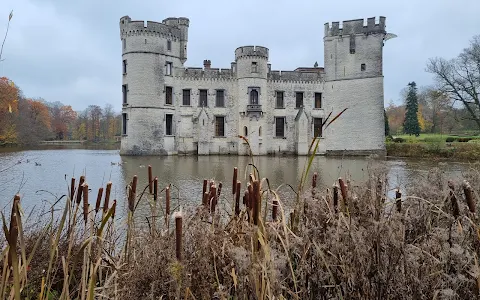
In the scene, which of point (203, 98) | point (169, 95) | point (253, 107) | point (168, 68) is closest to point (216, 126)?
point (203, 98)

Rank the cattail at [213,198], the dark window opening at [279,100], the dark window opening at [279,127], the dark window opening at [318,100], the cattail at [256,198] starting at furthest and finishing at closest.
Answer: the dark window opening at [318,100]
the dark window opening at [279,127]
the dark window opening at [279,100]
the cattail at [213,198]
the cattail at [256,198]

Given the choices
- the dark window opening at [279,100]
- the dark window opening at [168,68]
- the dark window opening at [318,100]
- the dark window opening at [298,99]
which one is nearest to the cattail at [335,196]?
the dark window opening at [168,68]

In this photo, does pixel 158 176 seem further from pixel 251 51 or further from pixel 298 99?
pixel 298 99

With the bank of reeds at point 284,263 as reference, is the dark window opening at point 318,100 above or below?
above

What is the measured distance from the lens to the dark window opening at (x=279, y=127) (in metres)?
31.5

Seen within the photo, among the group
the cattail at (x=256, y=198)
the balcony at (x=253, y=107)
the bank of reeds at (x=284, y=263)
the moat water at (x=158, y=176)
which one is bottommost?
the moat water at (x=158, y=176)

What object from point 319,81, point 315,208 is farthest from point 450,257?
point 319,81

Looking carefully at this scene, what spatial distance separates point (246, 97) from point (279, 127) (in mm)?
3972

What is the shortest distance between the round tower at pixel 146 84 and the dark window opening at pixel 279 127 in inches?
346

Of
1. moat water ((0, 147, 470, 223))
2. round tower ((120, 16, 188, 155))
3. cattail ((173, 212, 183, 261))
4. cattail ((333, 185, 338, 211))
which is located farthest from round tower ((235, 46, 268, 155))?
cattail ((173, 212, 183, 261))

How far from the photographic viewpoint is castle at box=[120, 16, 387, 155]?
92.9ft

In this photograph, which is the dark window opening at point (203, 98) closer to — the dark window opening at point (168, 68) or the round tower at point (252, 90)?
the round tower at point (252, 90)

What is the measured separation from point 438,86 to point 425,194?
31611 mm

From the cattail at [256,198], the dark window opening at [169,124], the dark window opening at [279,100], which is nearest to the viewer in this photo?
the cattail at [256,198]
